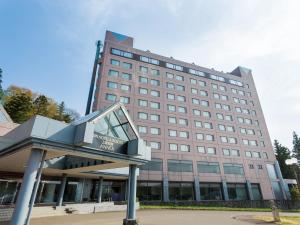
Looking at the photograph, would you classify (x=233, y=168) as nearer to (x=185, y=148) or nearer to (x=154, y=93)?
(x=185, y=148)

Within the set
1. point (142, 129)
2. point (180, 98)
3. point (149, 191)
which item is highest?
point (180, 98)

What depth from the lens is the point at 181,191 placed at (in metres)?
40.0

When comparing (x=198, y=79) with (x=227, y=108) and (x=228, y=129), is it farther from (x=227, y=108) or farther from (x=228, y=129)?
(x=228, y=129)

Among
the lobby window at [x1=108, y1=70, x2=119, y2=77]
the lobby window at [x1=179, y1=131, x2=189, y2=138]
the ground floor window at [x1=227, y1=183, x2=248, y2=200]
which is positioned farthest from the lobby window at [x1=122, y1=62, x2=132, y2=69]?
the ground floor window at [x1=227, y1=183, x2=248, y2=200]

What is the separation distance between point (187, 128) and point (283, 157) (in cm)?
4060

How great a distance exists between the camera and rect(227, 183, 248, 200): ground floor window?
143ft

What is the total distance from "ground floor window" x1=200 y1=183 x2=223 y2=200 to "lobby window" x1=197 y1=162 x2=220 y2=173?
2.69 meters

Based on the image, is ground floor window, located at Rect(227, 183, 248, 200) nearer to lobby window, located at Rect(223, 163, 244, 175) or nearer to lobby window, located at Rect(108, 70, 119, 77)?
lobby window, located at Rect(223, 163, 244, 175)

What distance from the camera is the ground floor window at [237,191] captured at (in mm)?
43544

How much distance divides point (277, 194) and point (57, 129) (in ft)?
176

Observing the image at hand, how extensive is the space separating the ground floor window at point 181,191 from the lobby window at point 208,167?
13.7 feet

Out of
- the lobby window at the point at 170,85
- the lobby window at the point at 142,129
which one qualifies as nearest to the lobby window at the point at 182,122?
the lobby window at the point at 170,85

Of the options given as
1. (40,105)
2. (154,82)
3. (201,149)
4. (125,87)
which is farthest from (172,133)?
(40,105)

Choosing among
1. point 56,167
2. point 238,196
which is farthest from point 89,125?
point 238,196
